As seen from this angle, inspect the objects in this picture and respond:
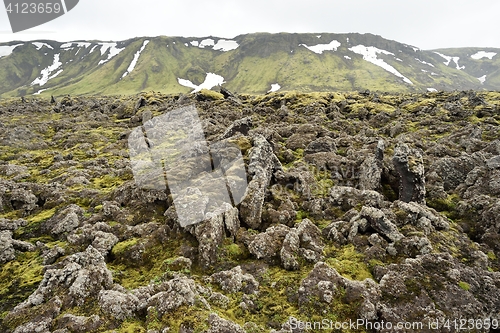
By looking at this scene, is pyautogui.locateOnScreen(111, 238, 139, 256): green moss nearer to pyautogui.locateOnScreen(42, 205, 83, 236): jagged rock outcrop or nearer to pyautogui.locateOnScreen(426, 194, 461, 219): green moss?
pyautogui.locateOnScreen(42, 205, 83, 236): jagged rock outcrop

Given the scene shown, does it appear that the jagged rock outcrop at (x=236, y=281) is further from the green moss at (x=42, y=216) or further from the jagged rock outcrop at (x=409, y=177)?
the green moss at (x=42, y=216)

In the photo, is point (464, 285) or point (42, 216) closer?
point (464, 285)

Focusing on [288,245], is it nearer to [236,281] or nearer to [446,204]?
[236,281]

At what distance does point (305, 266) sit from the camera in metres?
12.6

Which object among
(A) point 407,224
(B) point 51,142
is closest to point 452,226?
(A) point 407,224

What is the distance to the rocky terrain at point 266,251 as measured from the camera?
9.46 metres

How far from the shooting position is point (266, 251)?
527 inches

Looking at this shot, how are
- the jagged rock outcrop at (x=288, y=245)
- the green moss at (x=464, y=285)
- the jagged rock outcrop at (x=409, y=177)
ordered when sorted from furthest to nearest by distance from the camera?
the jagged rock outcrop at (x=409, y=177), the jagged rock outcrop at (x=288, y=245), the green moss at (x=464, y=285)

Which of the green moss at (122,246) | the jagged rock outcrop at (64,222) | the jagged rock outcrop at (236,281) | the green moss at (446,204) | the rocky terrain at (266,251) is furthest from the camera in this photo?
the green moss at (446,204)

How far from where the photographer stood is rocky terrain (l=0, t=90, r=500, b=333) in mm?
9461

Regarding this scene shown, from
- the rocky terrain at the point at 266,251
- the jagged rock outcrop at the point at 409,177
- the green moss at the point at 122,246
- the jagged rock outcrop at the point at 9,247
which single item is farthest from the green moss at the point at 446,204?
the jagged rock outcrop at the point at 9,247

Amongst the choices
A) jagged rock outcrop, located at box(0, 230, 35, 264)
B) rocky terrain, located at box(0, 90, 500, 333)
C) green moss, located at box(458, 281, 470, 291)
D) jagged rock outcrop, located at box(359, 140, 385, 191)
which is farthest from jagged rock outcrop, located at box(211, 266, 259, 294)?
jagged rock outcrop, located at box(359, 140, 385, 191)

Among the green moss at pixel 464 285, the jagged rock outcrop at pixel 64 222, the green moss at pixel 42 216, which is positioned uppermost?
the green moss at pixel 464 285

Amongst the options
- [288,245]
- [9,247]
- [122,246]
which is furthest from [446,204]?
[9,247]
